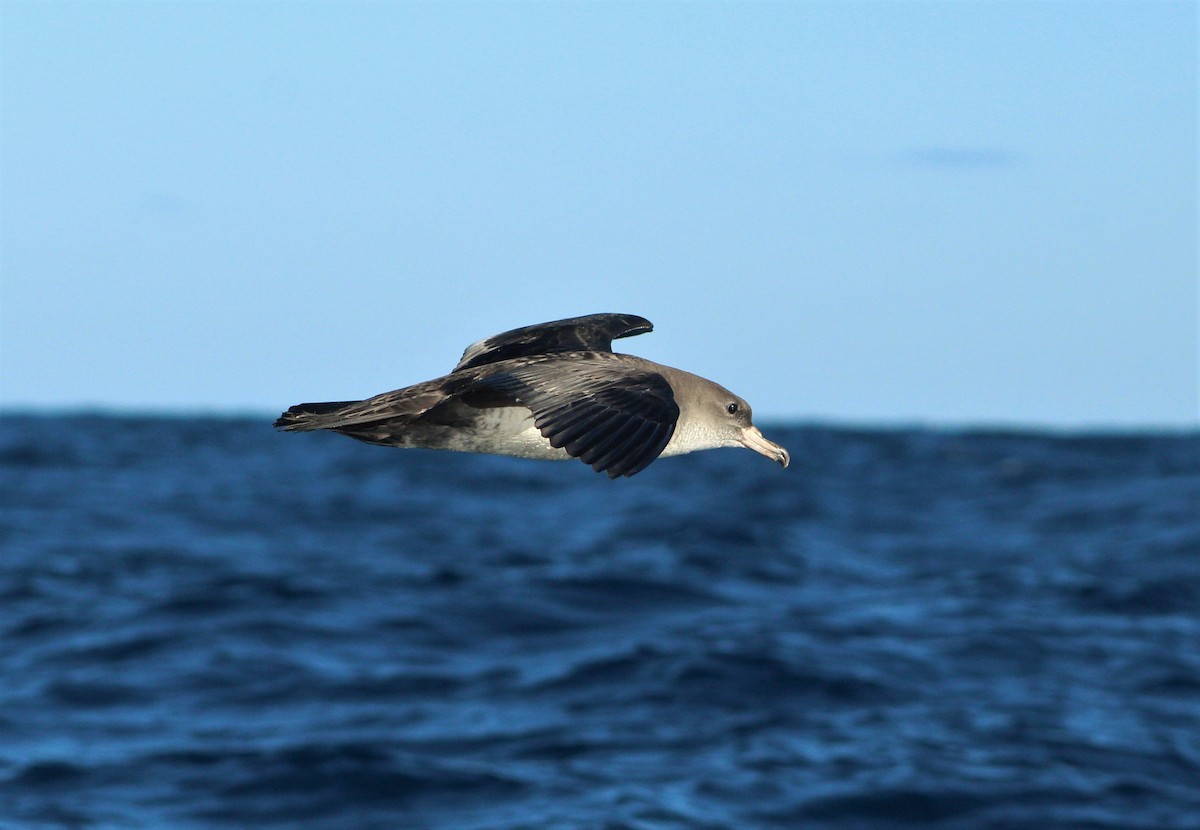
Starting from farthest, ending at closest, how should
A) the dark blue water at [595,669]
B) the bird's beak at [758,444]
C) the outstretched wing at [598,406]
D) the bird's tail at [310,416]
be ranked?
1. the dark blue water at [595,669]
2. the bird's beak at [758,444]
3. the bird's tail at [310,416]
4. the outstretched wing at [598,406]

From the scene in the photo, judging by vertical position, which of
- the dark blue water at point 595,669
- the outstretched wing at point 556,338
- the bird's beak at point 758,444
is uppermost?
the outstretched wing at point 556,338

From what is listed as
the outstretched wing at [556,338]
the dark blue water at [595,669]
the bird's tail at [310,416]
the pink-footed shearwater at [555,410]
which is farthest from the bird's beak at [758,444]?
the dark blue water at [595,669]

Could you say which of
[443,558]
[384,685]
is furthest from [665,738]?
[443,558]

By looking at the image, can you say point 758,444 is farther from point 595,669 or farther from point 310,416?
point 595,669

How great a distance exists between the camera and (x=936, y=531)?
39719 mm

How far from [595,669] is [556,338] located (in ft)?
42.5

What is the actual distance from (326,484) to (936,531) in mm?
21092

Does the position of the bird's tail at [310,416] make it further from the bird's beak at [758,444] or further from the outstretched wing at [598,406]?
the bird's beak at [758,444]

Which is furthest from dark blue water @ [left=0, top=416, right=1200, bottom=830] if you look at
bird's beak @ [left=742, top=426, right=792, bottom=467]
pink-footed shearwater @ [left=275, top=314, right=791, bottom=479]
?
pink-footed shearwater @ [left=275, top=314, right=791, bottom=479]

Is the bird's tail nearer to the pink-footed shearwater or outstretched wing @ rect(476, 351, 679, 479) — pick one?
the pink-footed shearwater

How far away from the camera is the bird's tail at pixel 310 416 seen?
7.20 meters

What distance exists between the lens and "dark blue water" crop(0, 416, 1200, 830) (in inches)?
635

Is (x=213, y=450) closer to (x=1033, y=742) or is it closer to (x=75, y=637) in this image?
(x=75, y=637)

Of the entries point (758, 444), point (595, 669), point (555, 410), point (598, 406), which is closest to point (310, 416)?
point (555, 410)
